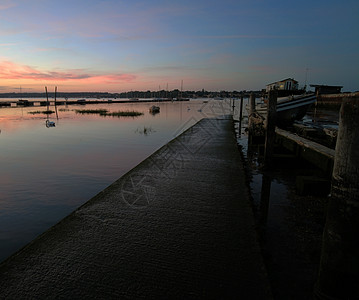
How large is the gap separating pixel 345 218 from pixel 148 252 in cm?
300

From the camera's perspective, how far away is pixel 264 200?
23.9 feet

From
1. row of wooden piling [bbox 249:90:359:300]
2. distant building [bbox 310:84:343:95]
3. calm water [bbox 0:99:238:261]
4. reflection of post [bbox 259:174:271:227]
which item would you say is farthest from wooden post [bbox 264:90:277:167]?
distant building [bbox 310:84:343:95]

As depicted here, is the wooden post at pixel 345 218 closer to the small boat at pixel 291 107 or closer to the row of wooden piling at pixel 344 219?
the row of wooden piling at pixel 344 219

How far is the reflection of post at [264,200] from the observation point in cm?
595

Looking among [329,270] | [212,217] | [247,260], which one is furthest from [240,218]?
[329,270]

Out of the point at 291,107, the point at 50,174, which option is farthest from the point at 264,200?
the point at 291,107

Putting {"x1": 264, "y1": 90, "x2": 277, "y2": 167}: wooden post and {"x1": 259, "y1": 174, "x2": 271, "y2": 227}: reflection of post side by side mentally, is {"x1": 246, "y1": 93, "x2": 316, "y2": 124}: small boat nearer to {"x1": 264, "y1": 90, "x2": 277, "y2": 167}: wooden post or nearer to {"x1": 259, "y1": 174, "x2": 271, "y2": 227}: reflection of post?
{"x1": 264, "y1": 90, "x2": 277, "y2": 167}: wooden post

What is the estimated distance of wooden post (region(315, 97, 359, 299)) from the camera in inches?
107

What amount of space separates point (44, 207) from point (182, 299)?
689 cm

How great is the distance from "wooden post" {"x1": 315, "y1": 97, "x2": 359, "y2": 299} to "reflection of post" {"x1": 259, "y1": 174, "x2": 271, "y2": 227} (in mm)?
2717

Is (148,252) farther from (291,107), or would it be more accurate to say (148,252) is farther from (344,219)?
(291,107)

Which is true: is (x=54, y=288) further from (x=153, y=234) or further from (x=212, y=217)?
(x=212, y=217)

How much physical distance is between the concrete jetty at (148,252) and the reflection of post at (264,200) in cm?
60

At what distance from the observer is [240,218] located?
5.20 meters
